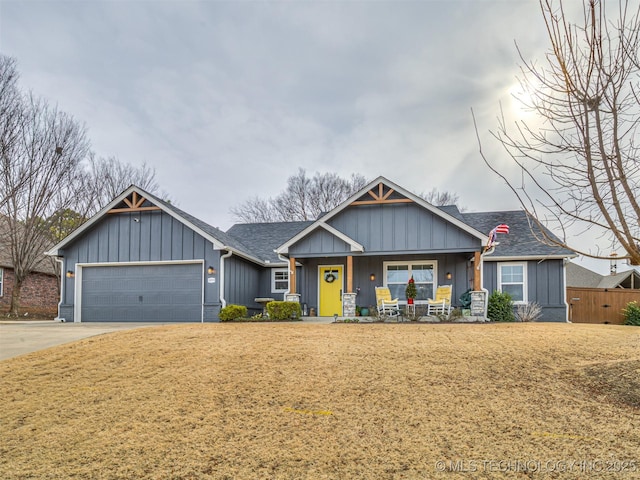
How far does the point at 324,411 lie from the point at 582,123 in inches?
157

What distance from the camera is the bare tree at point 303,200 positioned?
33.2 meters

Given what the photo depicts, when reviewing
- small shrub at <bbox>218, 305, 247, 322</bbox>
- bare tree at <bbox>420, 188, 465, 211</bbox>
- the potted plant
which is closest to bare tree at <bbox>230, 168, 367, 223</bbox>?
bare tree at <bbox>420, 188, 465, 211</bbox>

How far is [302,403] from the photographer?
4.91 metres

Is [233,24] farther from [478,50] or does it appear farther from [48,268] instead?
[48,268]

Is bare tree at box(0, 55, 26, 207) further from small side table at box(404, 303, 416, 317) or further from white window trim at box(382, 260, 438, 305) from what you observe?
small side table at box(404, 303, 416, 317)

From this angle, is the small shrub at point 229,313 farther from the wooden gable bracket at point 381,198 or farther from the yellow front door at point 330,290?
the wooden gable bracket at point 381,198

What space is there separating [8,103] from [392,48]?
1389 centimetres

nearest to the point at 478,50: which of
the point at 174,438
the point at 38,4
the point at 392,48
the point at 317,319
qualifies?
the point at 392,48

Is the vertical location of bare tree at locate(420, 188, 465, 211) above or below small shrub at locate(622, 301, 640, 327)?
above

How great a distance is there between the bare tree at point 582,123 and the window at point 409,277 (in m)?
10.7

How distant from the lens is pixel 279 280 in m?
18.2

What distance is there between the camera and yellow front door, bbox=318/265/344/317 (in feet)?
53.8

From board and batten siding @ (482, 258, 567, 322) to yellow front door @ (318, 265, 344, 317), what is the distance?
17.6ft

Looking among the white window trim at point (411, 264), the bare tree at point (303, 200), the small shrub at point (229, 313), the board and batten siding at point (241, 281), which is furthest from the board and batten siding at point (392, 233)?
the bare tree at point (303, 200)
